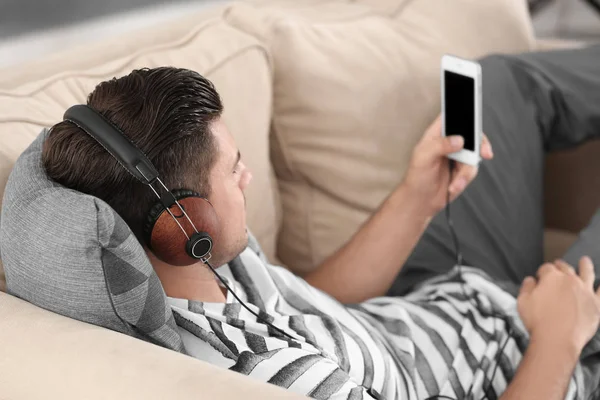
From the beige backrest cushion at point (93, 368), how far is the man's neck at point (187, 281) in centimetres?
13

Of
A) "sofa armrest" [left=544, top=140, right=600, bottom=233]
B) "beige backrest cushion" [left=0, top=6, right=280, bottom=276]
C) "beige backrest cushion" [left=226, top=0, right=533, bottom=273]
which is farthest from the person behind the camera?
"sofa armrest" [left=544, top=140, right=600, bottom=233]

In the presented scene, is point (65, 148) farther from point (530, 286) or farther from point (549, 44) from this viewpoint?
point (549, 44)

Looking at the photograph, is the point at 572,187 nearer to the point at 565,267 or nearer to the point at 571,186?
the point at 571,186

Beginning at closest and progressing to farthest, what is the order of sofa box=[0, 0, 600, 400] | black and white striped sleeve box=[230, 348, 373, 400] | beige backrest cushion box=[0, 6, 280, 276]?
1. black and white striped sleeve box=[230, 348, 373, 400]
2. beige backrest cushion box=[0, 6, 280, 276]
3. sofa box=[0, 0, 600, 400]

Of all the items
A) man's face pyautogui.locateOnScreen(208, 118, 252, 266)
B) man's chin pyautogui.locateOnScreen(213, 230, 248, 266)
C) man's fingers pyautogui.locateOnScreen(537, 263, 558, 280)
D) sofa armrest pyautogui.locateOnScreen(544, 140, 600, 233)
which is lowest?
sofa armrest pyautogui.locateOnScreen(544, 140, 600, 233)

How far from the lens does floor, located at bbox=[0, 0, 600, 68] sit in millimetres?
1683

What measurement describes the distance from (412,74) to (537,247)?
401 mm

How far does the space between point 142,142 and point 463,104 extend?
0.54 m

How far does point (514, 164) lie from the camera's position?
1.40m

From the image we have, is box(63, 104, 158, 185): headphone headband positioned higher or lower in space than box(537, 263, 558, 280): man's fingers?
higher

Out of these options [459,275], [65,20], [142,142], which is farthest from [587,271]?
[65,20]

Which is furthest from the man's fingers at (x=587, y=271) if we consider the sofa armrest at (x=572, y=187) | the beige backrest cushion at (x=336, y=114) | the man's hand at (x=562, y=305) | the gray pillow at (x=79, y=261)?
the gray pillow at (x=79, y=261)

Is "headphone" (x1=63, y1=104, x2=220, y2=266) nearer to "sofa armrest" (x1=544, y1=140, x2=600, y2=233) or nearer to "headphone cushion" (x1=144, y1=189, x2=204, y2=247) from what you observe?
"headphone cushion" (x1=144, y1=189, x2=204, y2=247)

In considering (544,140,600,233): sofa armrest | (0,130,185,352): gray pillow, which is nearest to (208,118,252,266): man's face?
(0,130,185,352): gray pillow
